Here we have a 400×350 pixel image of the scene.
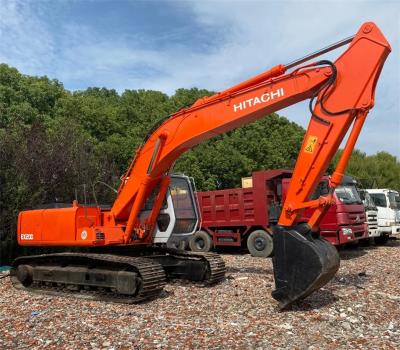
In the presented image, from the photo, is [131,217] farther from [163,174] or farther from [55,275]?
[55,275]

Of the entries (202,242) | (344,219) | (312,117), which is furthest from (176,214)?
(202,242)

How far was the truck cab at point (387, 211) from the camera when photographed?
18547 millimetres

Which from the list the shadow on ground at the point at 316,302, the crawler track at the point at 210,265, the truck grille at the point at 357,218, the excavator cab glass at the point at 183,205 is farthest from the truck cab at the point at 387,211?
the shadow on ground at the point at 316,302

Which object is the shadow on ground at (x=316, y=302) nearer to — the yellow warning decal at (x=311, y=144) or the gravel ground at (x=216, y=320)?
the gravel ground at (x=216, y=320)

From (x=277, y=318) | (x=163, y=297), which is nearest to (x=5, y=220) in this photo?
(x=163, y=297)

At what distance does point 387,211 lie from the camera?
18.8 meters

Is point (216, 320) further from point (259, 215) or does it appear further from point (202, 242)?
point (202, 242)

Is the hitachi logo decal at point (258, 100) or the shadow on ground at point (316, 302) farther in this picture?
the hitachi logo decal at point (258, 100)

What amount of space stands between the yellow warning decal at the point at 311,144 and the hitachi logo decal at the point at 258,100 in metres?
0.98

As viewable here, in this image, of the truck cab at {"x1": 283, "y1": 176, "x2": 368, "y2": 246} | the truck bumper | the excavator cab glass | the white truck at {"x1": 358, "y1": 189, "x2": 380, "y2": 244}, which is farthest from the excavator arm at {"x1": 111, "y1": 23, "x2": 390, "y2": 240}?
the truck bumper

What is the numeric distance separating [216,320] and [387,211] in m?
13.7

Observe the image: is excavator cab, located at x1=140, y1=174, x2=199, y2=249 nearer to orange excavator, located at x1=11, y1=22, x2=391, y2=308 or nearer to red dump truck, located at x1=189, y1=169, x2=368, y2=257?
orange excavator, located at x1=11, y1=22, x2=391, y2=308

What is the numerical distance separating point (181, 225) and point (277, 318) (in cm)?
355

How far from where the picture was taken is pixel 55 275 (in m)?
9.91
